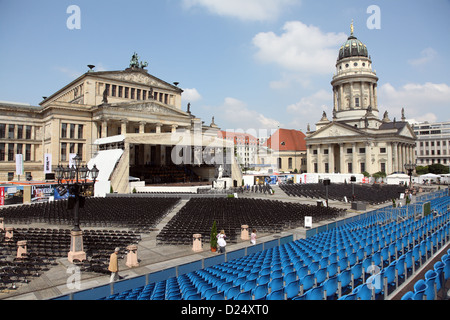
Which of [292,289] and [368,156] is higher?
[368,156]

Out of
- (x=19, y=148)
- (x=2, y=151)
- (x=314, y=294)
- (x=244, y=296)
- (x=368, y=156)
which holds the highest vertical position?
(x=19, y=148)

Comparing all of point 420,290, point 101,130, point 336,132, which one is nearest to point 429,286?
point 420,290

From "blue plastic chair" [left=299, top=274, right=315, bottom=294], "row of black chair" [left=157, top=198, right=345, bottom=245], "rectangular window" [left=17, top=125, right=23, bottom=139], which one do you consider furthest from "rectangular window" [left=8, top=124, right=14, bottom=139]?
"blue plastic chair" [left=299, top=274, right=315, bottom=294]

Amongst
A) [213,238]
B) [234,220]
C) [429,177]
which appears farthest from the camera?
[429,177]

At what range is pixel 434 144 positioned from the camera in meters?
105

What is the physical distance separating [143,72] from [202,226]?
2129 inches

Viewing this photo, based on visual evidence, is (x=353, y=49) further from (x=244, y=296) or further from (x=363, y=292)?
(x=244, y=296)

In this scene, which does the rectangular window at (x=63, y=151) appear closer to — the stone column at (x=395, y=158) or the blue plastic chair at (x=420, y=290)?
the blue plastic chair at (x=420, y=290)

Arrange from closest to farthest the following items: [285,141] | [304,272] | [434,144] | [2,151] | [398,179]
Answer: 1. [304,272]
2. [2,151]
3. [398,179]
4. [285,141]
5. [434,144]

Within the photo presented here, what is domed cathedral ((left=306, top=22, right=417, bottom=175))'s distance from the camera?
7375 cm

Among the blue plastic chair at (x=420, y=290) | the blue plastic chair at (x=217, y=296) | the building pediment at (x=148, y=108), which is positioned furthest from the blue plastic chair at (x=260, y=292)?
the building pediment at (x=148, y=108)

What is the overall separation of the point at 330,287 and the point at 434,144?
12597 centimetres

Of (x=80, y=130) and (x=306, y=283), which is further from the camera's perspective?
(x=80, y=130)
